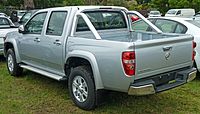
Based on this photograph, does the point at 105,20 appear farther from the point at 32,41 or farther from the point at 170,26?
the point at 170,26

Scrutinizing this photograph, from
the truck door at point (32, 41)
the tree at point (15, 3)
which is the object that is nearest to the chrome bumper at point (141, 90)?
the truck door at point (32, 41)

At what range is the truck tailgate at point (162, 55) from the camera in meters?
4.23

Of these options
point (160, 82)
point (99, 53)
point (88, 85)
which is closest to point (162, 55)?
point (160, 82)

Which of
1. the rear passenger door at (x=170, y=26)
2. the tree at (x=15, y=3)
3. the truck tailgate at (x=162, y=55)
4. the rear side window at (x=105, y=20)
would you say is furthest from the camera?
the tree at (x=15, y=3)

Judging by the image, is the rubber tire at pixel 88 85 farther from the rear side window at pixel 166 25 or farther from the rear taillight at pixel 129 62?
the rear side window at pixel 166 25

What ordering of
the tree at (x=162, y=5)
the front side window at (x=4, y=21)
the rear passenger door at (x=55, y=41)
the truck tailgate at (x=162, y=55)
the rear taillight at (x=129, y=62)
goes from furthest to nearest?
the tree at (x=162, y=5) < the front side window at (x=4, y=21) < the rear passenger door at (x=55, y=41) < the truck tailgate at (x=162, y=55) < the rear taillight at (x=129, y=62)

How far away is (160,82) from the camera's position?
467cm

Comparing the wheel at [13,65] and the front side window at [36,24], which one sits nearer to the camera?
the front side window at [36,24]

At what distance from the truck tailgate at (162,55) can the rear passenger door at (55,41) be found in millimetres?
1706

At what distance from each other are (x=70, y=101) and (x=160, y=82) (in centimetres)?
179

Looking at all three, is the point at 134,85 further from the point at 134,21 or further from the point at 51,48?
the point at 134,21

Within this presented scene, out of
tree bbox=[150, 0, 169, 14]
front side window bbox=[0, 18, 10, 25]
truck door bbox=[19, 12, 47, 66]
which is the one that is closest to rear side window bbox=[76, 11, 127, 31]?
truck door bbox=[19, 12, 47, 66]

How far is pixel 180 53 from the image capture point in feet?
15.8

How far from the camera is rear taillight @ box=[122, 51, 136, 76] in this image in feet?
13.5
